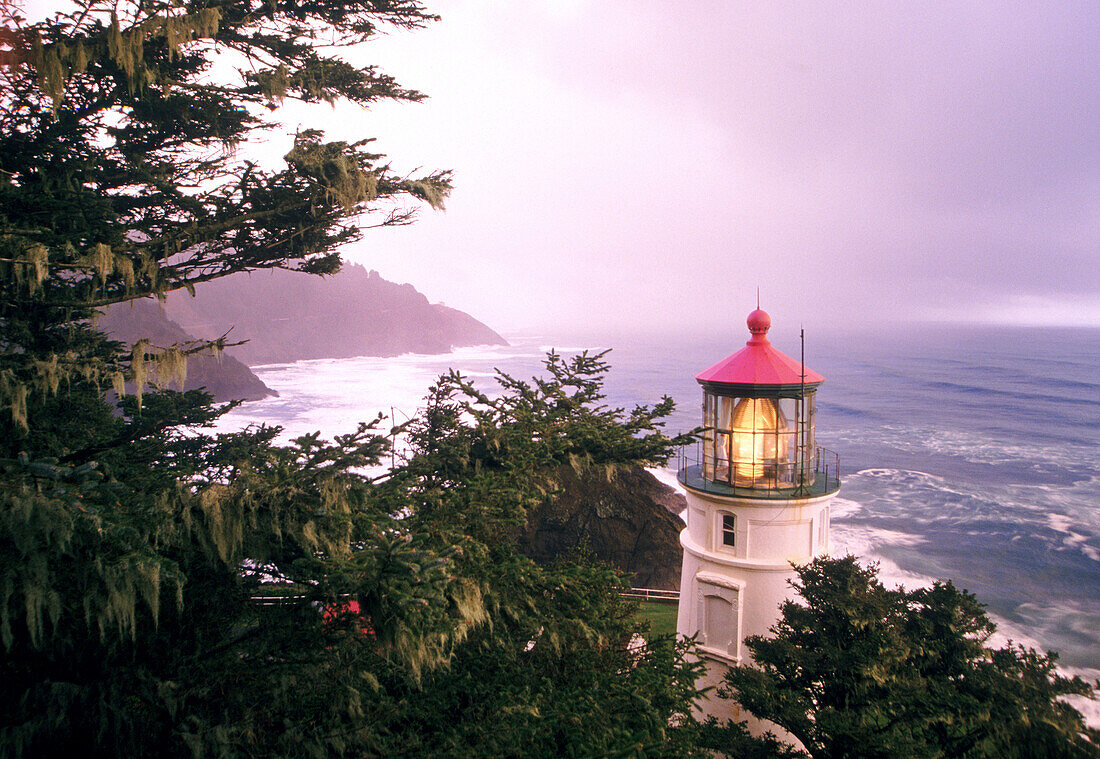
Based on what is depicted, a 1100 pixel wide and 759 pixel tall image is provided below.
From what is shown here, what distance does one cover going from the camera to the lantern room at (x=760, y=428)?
27.5 feet

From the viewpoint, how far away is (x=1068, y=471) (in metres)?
37.8

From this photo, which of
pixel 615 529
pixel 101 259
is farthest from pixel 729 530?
pixel 615 529

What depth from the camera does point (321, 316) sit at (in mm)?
107188

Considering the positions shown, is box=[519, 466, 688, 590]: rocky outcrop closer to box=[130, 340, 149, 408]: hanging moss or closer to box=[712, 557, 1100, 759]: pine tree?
box=[712, 557, 1100, 759]: pine tree

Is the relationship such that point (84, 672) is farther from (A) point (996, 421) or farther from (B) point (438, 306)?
(B) point (438, 306)

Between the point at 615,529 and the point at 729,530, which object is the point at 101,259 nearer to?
the point at 729,530

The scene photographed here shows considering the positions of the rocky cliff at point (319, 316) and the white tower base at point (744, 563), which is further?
the rocky cliff at point (319, 316)

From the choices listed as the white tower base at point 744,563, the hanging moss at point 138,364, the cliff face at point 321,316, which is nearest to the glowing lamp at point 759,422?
the white tower base at point 744,563

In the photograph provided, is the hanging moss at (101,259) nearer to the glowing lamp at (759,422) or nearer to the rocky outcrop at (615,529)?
the glowing lamp at (759,422)

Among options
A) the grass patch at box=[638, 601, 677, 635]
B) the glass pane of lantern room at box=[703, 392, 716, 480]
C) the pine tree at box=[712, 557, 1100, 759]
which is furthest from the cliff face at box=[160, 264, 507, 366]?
the pine tree at box=[712, 557, 1100, 759]

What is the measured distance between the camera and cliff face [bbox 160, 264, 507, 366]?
9738 centimetres

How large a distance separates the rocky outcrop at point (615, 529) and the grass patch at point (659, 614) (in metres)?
1.91

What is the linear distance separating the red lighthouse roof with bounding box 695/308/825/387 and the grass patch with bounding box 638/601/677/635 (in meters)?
7.65

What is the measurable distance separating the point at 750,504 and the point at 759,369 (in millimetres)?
1911
